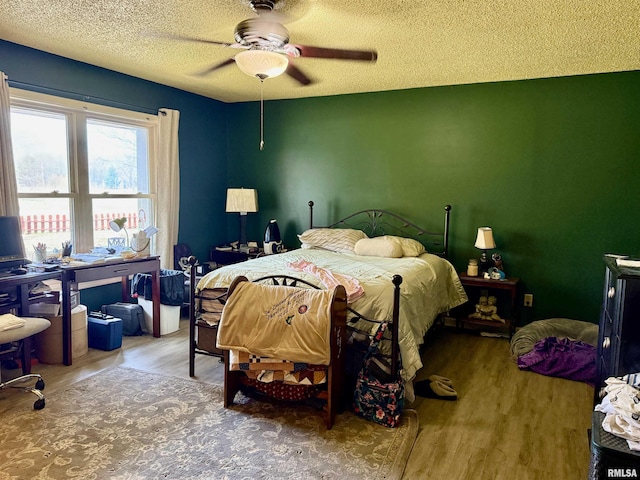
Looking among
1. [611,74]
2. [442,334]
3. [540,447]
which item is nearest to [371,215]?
[442,334]

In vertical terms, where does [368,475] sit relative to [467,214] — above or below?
below

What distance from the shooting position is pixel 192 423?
2.60 meters

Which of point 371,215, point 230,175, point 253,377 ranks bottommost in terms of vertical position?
point 253,377

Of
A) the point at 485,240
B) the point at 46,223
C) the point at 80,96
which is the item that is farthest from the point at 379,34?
the point at 46,223

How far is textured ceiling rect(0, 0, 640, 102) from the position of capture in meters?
2.63

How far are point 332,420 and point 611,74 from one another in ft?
12.4

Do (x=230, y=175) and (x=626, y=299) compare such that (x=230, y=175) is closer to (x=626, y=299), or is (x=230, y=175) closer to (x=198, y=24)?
(x=198, y=24)

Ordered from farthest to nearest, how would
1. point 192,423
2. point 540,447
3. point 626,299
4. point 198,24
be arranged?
point 198,24
point 192,423
point 540,447
point 626,299

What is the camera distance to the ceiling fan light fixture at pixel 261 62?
2686mm

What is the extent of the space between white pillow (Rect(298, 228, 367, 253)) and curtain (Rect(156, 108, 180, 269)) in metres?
1.43

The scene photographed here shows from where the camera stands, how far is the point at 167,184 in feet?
15.5

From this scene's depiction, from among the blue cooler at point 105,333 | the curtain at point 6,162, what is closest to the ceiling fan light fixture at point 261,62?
the curtain at point 6,162

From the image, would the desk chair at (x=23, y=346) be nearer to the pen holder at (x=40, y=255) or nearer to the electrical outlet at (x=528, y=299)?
the pen holder at (x=40, y=255)

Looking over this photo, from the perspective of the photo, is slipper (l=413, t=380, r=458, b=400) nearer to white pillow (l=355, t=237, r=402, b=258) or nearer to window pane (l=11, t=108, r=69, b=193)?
white pillow (l=355, t=237, r=402, b=258)
